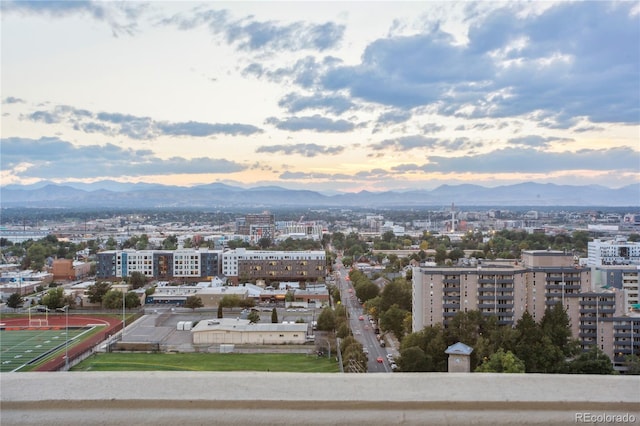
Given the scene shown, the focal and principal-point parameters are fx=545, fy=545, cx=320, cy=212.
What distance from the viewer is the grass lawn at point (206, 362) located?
280 inches

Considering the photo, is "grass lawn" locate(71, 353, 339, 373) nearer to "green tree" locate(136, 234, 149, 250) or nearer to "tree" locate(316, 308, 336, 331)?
"tree" locate(316, 308, 336, 331)

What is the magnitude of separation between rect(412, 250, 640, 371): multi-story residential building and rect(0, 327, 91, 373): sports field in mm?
5628

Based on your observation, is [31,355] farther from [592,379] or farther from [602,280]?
[602,280]

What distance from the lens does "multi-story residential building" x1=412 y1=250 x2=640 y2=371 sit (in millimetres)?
8180

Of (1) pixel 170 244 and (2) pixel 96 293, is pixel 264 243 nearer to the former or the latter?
(1) pixel 170 244

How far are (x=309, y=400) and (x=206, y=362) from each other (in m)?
7.20

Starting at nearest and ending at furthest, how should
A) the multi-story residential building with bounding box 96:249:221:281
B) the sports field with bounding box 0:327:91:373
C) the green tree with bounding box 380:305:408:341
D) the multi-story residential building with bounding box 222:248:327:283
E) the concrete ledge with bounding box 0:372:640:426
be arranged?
the concrete ledge with bounding box 0:372:640:426 < the sports field with bounding box 0:327:91:373 < the green tree with bounding box 380:305:408:341 < the multi-story residential building with bounding box 222:248:327:283 < the multi-story residential building with bounding box 96:249:221:281

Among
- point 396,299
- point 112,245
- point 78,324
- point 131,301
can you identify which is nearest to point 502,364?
point 396,299

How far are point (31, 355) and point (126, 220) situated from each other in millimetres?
43876

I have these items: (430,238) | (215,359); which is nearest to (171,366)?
(215,359)

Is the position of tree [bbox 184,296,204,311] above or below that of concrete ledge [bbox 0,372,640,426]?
below

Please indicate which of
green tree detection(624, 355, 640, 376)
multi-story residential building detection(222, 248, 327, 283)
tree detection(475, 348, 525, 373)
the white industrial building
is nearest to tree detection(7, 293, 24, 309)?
the white industrial building

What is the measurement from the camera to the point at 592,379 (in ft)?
2.50

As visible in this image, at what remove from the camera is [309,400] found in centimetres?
71
